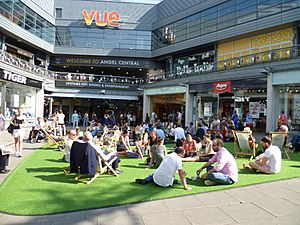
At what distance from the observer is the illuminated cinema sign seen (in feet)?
121

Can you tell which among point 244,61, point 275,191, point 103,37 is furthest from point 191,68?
point 275,191

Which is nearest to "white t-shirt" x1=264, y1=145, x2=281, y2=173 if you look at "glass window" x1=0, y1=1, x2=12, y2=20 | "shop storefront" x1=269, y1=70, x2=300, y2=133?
"shop storefront" x1=269, y1=70, x2=300, y2=133

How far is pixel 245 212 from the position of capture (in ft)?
15.8

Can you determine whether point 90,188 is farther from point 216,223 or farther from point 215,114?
point 215,114

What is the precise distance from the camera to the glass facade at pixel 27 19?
1047 inches

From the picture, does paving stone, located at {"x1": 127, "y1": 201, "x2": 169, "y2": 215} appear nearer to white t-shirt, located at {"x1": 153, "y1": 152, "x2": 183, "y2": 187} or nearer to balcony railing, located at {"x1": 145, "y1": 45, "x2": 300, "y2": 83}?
white t-shirt, located at {"x1": 153, "y1": 152, "x2": 183, "y2": 187}

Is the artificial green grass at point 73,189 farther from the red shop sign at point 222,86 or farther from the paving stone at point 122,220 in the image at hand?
the red shop sign at point 222,86

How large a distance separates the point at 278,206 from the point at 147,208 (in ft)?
7.51

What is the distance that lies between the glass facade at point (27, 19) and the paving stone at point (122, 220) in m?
26.1

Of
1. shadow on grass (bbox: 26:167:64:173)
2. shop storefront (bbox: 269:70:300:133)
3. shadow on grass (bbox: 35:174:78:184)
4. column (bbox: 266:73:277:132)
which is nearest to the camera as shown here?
shadow on grass (bbox: 35:174:78:184)

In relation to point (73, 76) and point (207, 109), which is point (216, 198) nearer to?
point (207, 109)

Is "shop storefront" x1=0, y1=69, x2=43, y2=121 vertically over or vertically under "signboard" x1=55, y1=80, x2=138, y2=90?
under

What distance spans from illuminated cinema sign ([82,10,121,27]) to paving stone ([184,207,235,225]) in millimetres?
35164

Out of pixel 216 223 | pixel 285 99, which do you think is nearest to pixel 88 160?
pixel 216 223
